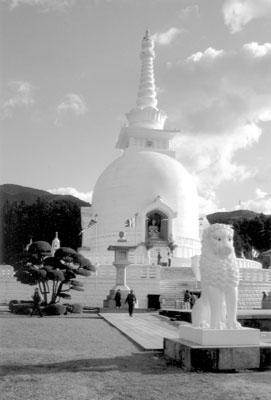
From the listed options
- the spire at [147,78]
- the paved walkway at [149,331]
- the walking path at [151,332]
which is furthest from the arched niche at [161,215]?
the paved walkway at [149,331]

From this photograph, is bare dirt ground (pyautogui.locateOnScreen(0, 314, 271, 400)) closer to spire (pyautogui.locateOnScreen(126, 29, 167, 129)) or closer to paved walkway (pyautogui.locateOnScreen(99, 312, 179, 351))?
paved walkway (pyautogui.locateOnScreen(99, 312, 179, 351))

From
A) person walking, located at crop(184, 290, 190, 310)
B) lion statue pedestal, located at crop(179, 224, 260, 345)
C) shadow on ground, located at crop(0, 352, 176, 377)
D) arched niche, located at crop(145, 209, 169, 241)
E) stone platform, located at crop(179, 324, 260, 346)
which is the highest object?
arched niche, located at crop(145, 209, 169, 241)

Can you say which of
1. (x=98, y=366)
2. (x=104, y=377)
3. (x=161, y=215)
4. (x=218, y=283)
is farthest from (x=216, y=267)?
(x=161, y=215)

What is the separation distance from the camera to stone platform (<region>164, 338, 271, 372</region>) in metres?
8.96

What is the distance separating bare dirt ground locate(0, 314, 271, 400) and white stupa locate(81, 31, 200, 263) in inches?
1268

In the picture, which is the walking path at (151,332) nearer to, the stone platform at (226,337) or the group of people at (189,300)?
the stone platform at (226,337)

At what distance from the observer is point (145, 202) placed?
4791cm

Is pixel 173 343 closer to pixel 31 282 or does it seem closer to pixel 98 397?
pixel 98 397

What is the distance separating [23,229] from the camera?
208ft

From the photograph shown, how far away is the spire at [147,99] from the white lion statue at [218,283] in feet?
144

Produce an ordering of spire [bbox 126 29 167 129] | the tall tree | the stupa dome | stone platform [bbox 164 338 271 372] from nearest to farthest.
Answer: stone platform [bbox 164 338 271 372] → the tall tree → the stupa dome → spire [bbox 126 29 167 129]

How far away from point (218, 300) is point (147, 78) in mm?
49069

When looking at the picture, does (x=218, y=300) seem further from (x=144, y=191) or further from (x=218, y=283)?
(x=144, y=191)

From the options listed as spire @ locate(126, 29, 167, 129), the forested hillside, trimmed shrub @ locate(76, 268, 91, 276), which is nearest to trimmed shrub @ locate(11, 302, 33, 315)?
trimmed shrub @ locate(76, 268, 91, 276)
